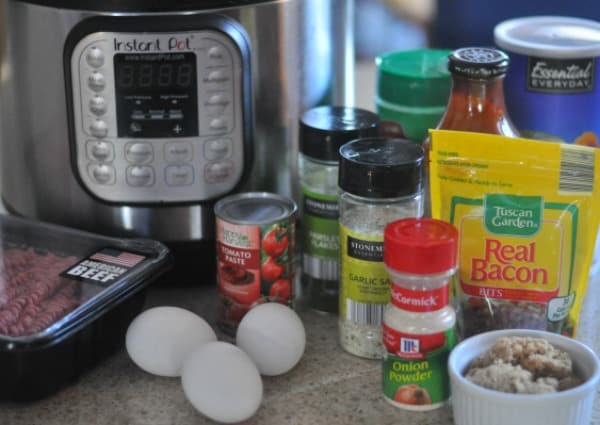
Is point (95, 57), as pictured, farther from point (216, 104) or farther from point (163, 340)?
point (163, 340)

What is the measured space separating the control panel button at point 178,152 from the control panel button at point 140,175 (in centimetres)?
2

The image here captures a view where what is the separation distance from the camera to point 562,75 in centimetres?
111

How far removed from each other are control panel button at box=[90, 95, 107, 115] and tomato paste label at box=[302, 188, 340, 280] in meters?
0.22

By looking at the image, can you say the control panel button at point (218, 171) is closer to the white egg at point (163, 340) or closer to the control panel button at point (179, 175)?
the control panel button at point (179, 175)

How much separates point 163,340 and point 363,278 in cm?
20

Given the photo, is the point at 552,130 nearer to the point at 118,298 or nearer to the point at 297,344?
the point at 297,344

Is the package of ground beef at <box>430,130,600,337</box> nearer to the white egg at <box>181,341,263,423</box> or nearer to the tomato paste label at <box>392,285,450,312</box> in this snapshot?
the tomato paste label at <box>392,285,450,312</box>

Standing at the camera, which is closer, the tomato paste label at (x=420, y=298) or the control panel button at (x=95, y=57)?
the tomato paste label at (x=420, y=298)

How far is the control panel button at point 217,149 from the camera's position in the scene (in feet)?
3.51

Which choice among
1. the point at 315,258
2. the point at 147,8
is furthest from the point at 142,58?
the point at 315,258

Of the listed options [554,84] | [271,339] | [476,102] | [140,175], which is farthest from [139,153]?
[554,84]

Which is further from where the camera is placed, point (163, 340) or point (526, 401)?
point (163, 340)

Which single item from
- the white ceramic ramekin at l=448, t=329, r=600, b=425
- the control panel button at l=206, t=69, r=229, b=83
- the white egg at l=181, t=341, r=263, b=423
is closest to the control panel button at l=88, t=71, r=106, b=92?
the control panel button at l=206, t=69, r=229, b=83

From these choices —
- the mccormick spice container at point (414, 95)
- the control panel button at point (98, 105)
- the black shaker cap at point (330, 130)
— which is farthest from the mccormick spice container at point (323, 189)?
the control panel button at point (98, 105)
